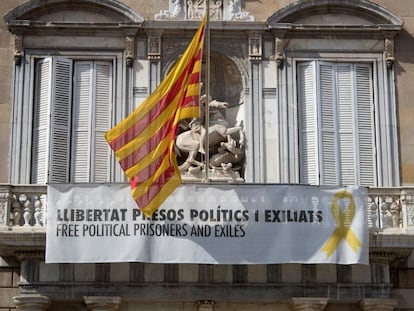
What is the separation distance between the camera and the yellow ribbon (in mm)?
22219

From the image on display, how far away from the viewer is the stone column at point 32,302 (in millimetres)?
22375

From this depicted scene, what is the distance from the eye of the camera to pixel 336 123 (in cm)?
2473

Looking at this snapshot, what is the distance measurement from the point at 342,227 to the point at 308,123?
3.23 meters

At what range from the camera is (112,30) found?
25.0 meters

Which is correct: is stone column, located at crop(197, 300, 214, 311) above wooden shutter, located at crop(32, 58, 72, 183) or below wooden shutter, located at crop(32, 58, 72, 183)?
below

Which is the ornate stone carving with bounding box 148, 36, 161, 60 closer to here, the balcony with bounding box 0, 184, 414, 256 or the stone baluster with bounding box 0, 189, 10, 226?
the balcony with bounding box 0, 184, 414, 256

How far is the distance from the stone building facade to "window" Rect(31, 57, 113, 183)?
2 centimetres

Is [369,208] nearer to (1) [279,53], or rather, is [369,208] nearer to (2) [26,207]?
(1) [279,53]

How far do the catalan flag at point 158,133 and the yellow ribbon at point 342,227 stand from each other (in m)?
3.31

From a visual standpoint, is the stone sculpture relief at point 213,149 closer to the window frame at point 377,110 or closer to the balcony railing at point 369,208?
the window frame at point 377,110

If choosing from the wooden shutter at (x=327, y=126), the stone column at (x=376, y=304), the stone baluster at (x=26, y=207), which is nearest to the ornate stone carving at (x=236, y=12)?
the wooden shutter at (x=327, y=126)

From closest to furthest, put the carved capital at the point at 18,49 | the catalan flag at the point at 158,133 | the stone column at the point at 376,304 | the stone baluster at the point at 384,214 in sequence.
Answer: the catalan flag at the point at 158,133 < the stone column at the point at 376,304 < the stone baluster at the point at 384,214 < the carved capital at the point at 18,49

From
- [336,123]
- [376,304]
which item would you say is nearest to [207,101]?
[336,123]

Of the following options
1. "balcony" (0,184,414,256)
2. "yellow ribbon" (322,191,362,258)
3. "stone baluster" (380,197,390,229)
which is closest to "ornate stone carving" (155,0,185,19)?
"balcony" (0,184,414,256)
